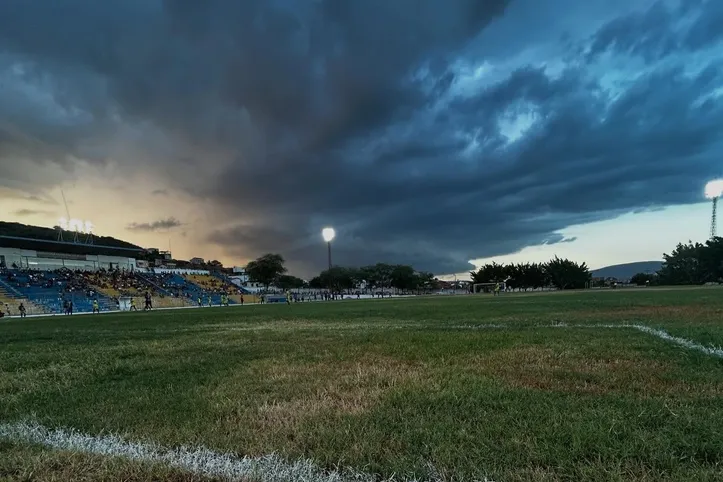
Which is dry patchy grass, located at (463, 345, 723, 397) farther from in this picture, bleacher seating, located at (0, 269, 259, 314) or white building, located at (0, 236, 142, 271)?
white building, located at (0, 236, 142, 271)

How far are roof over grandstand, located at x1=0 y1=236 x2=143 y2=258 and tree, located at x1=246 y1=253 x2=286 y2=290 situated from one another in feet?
113

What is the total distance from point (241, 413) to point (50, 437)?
1460 mm

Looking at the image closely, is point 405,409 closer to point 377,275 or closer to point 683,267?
point 683,267

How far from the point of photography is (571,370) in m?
5.28

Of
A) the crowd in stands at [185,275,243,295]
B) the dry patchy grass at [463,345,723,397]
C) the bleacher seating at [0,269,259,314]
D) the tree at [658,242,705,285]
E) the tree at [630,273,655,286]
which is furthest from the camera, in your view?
the tree at [630,273,655,286]

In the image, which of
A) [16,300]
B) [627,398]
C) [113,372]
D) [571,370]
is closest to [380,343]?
[571,370]

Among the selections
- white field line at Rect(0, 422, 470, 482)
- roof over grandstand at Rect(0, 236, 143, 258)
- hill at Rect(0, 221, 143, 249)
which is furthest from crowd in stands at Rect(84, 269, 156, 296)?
white field line at Rect(0, 422, 470, 482)

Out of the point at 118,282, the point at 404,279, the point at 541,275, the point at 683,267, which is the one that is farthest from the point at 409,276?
the point at 118,282

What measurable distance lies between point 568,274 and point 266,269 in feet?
234

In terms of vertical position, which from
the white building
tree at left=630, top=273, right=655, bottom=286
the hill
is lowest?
tree at left=630, top=273, right=655, bottom=286

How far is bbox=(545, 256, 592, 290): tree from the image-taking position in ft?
358

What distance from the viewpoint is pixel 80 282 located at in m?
55.1

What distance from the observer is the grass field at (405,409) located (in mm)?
2805

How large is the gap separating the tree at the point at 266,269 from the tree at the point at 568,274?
6571cm
